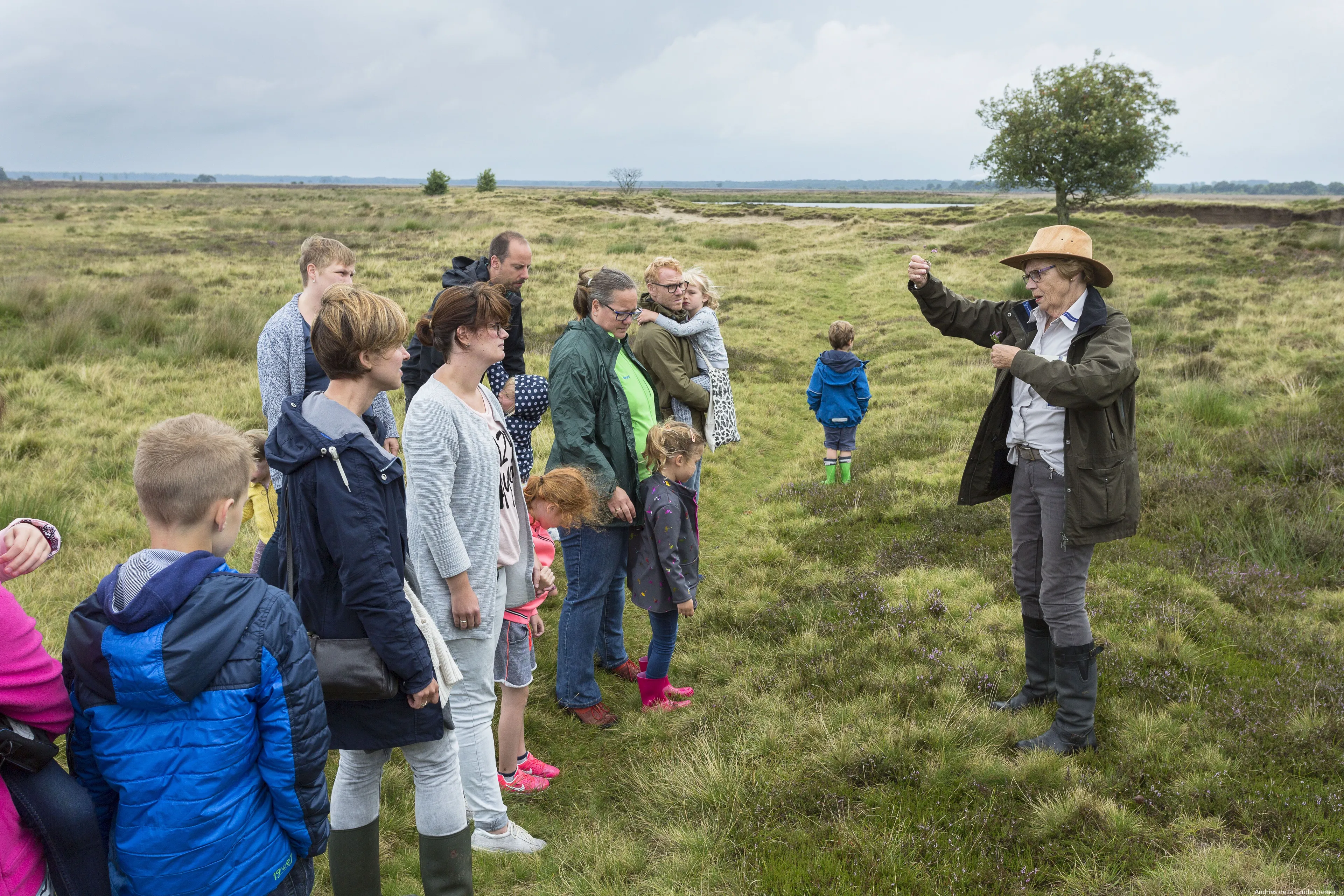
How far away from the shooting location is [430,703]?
2549 mm

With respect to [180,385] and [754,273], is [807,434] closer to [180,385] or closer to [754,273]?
[180,385]

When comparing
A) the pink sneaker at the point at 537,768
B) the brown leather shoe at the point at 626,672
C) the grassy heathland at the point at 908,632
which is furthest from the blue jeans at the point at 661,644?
the pink sneaker at the point at 537,768

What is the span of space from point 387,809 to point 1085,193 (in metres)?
42.5

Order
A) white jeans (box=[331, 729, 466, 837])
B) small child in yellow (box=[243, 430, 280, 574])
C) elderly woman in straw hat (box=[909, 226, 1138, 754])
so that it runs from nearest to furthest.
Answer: white jeans (box=[331, 729, 466, 837]) → elderly woman in straw hat (box=[909, 226, 1138, 754]) → small child in yellow (box=[243, 430, 280, 574])

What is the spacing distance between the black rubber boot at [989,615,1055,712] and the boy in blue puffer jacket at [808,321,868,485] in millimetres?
3619

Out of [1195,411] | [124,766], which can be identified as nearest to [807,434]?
[1195,411]

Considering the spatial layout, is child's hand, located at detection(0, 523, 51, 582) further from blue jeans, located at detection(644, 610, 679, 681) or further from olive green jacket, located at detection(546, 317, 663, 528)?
blue jeans, located at detection(644, 610, 679, 681)

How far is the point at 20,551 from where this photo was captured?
1972 mm

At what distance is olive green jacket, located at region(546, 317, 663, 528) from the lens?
385 cm

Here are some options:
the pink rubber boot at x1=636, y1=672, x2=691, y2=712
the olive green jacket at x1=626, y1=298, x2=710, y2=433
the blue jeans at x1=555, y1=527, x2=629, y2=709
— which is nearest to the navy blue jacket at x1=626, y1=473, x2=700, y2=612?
the blue jeans at x1=555, y1=527, x2=629, y2=709

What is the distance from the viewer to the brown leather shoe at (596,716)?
168 inches

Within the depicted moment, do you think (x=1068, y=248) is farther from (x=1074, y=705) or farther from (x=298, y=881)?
(x=298, y=881)

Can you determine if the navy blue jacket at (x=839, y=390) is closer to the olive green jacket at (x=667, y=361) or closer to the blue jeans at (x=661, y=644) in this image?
the olive green jacket at (x=667, y=361)

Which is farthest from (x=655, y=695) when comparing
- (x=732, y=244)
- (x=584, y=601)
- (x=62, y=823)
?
(x=732, y=244)
